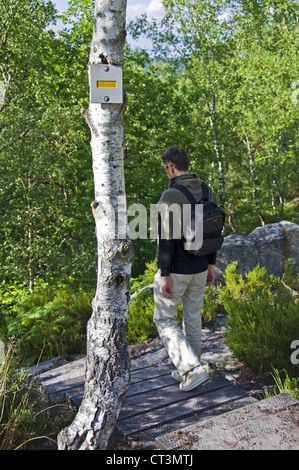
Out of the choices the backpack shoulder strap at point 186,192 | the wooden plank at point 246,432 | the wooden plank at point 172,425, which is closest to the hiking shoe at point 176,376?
the wooden plank at point 172,425

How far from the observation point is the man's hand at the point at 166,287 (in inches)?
163

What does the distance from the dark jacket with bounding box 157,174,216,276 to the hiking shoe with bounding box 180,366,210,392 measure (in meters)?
0.86

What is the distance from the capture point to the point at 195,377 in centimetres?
401

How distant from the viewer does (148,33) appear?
20016 millimetres

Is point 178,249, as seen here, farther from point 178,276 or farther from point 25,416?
point 25,416

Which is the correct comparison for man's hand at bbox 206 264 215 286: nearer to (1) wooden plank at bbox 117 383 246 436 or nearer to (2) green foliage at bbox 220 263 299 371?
(2) green foliage at bbox 220 263 299 371

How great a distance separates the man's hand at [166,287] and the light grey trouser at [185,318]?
2.1 inches

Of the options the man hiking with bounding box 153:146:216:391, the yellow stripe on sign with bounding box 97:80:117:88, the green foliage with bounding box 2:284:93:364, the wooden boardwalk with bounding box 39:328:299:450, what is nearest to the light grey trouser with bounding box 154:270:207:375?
the man hiking with bounding box 153:146:216:391

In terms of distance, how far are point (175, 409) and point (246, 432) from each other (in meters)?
0.87

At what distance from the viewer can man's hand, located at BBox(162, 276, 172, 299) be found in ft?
13.6

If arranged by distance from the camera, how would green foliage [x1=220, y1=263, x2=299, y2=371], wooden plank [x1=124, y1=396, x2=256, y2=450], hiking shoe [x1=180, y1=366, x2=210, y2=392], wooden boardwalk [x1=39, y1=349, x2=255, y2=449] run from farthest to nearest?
green foliage [x1=220, y1=263, x2=299, y2=371]
hiking shoe [x1=180, y1=366, x2=210, y2=392]
wooden boardwalk [x1=39, y1=349, x2=255, y2=449]
wooden plank [x1=124, y1=396, x2=256, y2=450]

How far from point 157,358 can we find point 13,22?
1285 cm

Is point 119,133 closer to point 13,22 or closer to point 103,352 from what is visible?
point 103,352
